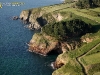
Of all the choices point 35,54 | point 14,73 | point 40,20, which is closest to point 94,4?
point 40,20

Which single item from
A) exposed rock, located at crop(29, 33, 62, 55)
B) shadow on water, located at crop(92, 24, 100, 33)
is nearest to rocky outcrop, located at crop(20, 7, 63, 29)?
shadow on water, located at crop(92, 24, 100, 33)

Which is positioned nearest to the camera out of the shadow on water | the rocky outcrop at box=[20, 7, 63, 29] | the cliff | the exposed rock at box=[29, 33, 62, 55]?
the exposed rock at box=[29, 33, 62, 55]

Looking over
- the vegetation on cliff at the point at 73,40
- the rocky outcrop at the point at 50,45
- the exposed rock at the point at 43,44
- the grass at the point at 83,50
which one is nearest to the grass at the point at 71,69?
the vegetation on cliff at the point at 73,40

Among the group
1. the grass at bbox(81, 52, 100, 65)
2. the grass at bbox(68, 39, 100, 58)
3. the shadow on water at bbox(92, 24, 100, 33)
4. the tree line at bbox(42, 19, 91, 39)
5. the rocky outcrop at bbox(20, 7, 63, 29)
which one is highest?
the tree line at bbox(42, 19, 91, 39)

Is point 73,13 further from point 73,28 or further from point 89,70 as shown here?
point 89,70

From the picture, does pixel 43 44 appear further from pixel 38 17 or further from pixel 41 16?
pixel 38 17

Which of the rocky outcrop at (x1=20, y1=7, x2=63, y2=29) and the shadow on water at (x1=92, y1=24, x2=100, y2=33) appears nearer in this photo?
the shadow on water at (x1=92, y1=24, x2=100, y2=33)

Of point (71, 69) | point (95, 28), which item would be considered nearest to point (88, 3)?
point (95, 28)

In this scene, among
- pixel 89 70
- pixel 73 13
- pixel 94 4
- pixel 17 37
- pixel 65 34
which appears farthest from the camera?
pixel 94 4

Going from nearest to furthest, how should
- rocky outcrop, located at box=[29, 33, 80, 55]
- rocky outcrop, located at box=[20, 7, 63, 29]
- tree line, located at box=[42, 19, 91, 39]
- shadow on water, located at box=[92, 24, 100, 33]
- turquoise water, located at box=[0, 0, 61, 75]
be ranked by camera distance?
turquoise water, located at box=[0, 0, 61, 75] → rocky outcrop, located at box=[29, 33, 80, 55] → tree line, located at box=[42, 19, 91, 39] → shadow on water, located at box=[92, 24, 100, 33] → rocky outcrop, located at box=[20, 7, 63, 29]

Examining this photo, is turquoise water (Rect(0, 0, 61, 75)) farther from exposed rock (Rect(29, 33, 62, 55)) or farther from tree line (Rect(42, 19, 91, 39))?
tree line (Rect(42, 19, 91, 39))

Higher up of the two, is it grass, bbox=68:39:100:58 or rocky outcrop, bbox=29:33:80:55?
grass, bbox=68:39:100:58
